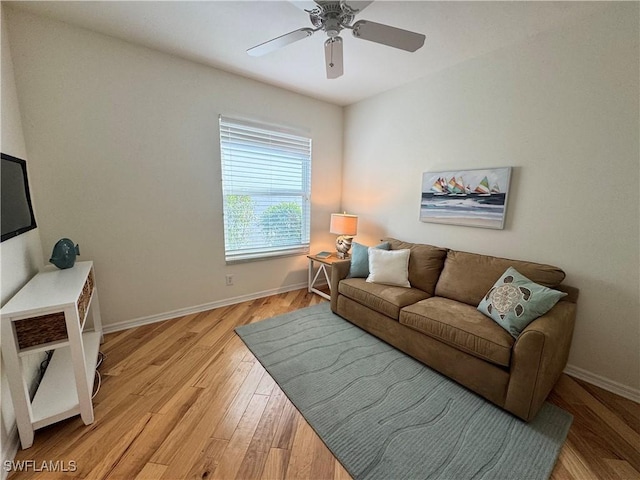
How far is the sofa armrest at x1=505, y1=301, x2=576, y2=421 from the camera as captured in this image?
1469 mm

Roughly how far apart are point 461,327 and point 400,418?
72 centimetres

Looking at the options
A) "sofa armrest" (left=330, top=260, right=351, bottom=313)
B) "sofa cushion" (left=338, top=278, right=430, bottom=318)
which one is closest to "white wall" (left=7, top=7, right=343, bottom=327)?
"sofa armrest" (left=330, top=260, right=351, bottom=313)

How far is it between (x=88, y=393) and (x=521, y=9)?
3613 millimetres

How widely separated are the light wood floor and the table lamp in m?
1.77

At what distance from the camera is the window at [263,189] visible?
2.96 metres

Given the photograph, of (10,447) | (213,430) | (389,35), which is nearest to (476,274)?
(389,35)

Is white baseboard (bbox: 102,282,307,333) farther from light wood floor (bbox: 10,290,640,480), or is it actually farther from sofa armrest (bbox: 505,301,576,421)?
sofa armrest (bbox: 505,301,576,421)

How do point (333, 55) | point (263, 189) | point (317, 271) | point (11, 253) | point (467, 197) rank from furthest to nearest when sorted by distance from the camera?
point (317, 271) → point (263, 189) → point (467, 197) → point (333, 55) → point (11, 253)

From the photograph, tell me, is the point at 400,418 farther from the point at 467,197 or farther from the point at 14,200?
the point at 14,200

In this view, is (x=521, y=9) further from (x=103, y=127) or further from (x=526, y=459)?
(x=103, y=127)

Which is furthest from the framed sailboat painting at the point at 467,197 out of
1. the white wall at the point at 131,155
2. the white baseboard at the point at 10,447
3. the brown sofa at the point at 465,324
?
the white baseboard at the point at 10,447

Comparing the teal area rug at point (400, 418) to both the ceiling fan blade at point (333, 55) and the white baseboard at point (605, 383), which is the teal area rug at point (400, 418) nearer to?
the white baseboard at point (605, 383)

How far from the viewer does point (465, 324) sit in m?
1.81

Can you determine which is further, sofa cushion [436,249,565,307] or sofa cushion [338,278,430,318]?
sofa cushion [338,278,430,318]
